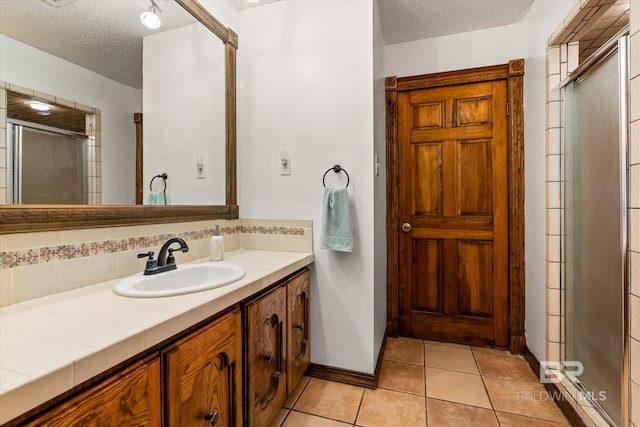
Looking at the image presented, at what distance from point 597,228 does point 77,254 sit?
2229 millimetres

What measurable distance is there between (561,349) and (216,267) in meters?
1.98

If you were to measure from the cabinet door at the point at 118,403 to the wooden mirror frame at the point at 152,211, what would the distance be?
2.06 ft

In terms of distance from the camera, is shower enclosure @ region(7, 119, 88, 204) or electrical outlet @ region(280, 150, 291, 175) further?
electrical outlet @ region(280, 150, 291, 175)

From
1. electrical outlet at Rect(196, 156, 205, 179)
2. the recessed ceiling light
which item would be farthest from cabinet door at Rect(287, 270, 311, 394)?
the recessed ceiling light

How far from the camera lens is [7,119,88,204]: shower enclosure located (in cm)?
95

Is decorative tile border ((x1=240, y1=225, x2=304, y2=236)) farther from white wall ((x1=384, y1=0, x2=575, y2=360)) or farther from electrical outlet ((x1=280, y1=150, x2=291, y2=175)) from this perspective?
white wall ((x1=384, y1=0, x2=575, y2=360))

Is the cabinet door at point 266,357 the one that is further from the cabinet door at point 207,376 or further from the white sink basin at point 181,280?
the white sink basin at point 181,280

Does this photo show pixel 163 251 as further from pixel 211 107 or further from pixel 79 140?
pixel 211 107

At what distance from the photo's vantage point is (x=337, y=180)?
70.9 inches

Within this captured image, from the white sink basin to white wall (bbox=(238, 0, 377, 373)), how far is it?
2.01 feet

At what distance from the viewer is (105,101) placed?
122 cm

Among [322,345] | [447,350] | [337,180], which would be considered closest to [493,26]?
[337,180]

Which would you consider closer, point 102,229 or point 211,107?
point 102,229

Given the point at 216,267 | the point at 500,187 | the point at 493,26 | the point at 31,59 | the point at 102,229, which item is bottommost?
the point at 216,267
